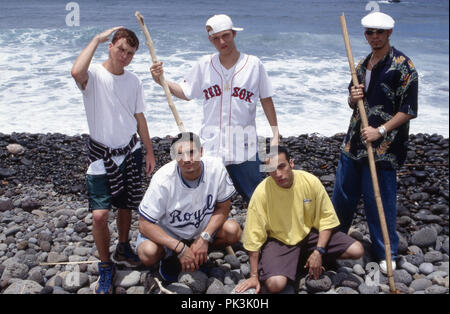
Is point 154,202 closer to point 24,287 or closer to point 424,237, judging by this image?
point 24,287

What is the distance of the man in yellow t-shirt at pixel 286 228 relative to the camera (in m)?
3.34

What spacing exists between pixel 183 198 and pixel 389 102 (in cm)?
174

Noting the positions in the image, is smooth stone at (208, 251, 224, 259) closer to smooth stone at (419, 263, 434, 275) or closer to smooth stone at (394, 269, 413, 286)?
smooth stone at (394, 269, 413, 286)

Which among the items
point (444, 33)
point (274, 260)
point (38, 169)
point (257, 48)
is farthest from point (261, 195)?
point (444, 33)

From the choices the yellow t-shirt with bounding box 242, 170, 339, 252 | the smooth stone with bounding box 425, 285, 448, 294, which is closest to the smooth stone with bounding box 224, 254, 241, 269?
the yellow t-shirt with bounding box 242, 170, 339, 252

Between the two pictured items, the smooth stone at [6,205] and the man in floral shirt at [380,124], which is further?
the smooth stone at [6,205]

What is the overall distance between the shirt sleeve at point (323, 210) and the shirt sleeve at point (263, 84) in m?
0.85

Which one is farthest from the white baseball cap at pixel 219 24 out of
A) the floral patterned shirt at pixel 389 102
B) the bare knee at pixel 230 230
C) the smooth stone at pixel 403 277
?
the smooth stone at pixel 403 277

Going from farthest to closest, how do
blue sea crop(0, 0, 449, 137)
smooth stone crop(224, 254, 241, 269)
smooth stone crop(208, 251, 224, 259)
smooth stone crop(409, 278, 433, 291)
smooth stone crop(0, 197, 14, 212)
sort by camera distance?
1. blue sea crop(0, 0, 449, 137)
2. smooth stone crop(0, 197, 14, 212)
3. smooth stone crop(208, 251, 224, 259)
4. smooth stone crop(224, 254, 241, 269)
5. smooth stone crop(409, 278, 433, 291)

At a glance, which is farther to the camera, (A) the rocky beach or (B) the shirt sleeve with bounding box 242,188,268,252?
(A) the rocky beach

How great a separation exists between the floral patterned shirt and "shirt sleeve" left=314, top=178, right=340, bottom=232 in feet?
1.44

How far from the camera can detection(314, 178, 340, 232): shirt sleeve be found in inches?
136

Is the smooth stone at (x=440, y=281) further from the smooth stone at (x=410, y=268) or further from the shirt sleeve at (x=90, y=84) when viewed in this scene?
the shirt sleeve at (x=90, y=84)

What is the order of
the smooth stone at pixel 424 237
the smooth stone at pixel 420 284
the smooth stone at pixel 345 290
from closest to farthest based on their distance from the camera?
the smooth stone at pixel 345 290, the smooth stone at pixel 420 284, the smooth stone at pixel 424 237
